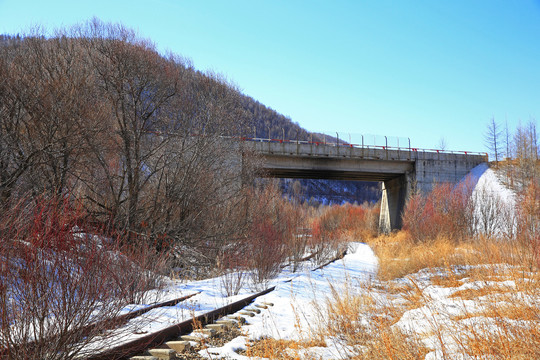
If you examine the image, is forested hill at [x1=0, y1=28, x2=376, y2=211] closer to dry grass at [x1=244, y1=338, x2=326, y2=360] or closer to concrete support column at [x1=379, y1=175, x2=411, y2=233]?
dry grass at [x1=244, y1=338, x2=326, y2=360]

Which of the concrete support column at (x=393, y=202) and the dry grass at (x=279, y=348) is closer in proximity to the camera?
the dry grass at (x=279, y=348)

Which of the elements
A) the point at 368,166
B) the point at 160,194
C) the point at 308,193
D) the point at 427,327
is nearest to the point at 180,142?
the point at 160,194

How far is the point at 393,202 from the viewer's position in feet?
141

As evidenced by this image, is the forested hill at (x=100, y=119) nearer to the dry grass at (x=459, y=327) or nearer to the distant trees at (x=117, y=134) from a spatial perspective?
the distant trees at (x=117, y=134)

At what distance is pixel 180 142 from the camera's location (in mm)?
15008

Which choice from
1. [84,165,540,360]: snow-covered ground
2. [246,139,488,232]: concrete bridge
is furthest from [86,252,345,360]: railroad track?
[246,139,488,232]: concrete bridge

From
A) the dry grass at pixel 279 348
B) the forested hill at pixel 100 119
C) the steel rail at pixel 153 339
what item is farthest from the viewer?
the forested hill at pixel 100 119

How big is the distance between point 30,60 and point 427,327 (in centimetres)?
1449

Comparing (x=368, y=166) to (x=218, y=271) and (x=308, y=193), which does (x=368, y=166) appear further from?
(x=308, y=193)

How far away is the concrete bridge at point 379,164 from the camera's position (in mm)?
35872

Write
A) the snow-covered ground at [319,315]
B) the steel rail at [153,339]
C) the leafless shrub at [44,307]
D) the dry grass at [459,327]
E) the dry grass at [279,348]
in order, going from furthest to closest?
the snow-covered ground at [319,315] → the dry grass at [279,348] → the steel rail at [153,339] → the dry grass at [459,327] → the leafless shrub at [44,307]

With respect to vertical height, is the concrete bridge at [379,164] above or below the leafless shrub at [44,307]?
above

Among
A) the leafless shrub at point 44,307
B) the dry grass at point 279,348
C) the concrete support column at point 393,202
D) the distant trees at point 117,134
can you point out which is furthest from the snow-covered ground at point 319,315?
the concrete support column at point 393,202

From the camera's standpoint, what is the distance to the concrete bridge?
1412 inches
